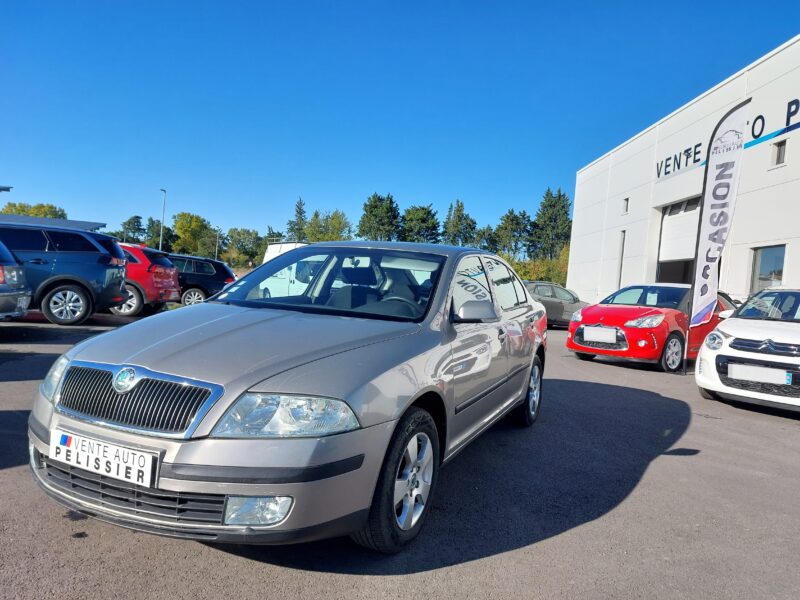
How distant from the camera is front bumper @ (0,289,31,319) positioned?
7467 mm

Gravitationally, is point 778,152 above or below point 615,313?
above

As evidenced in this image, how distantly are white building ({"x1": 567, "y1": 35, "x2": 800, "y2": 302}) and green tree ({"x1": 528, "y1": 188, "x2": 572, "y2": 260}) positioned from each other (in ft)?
196

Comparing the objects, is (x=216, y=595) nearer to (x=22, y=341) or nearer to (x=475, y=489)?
(x=475, y=489)

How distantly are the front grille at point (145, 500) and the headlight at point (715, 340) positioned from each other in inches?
243

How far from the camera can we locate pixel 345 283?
3.61m

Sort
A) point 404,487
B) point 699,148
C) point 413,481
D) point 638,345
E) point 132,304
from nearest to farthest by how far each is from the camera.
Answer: point 404,487, point 413,481, point 638,345, point 132,304, point 699,148

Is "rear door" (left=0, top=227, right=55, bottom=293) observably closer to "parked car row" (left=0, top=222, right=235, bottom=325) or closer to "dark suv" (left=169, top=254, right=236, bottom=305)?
"parked car row" (left=0, top=222, right=235, bottom=325)

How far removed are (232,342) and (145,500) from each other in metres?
0.74

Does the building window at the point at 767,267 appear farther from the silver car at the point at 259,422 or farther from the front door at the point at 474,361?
the silver car at the point at 259,422

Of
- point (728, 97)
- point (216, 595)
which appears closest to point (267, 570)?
point (216, 595)

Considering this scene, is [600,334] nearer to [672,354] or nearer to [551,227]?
[672,354]

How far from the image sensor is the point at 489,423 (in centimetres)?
389

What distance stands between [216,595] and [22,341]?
7.50 meters

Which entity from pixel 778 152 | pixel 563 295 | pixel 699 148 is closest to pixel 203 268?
pixel 563 295
